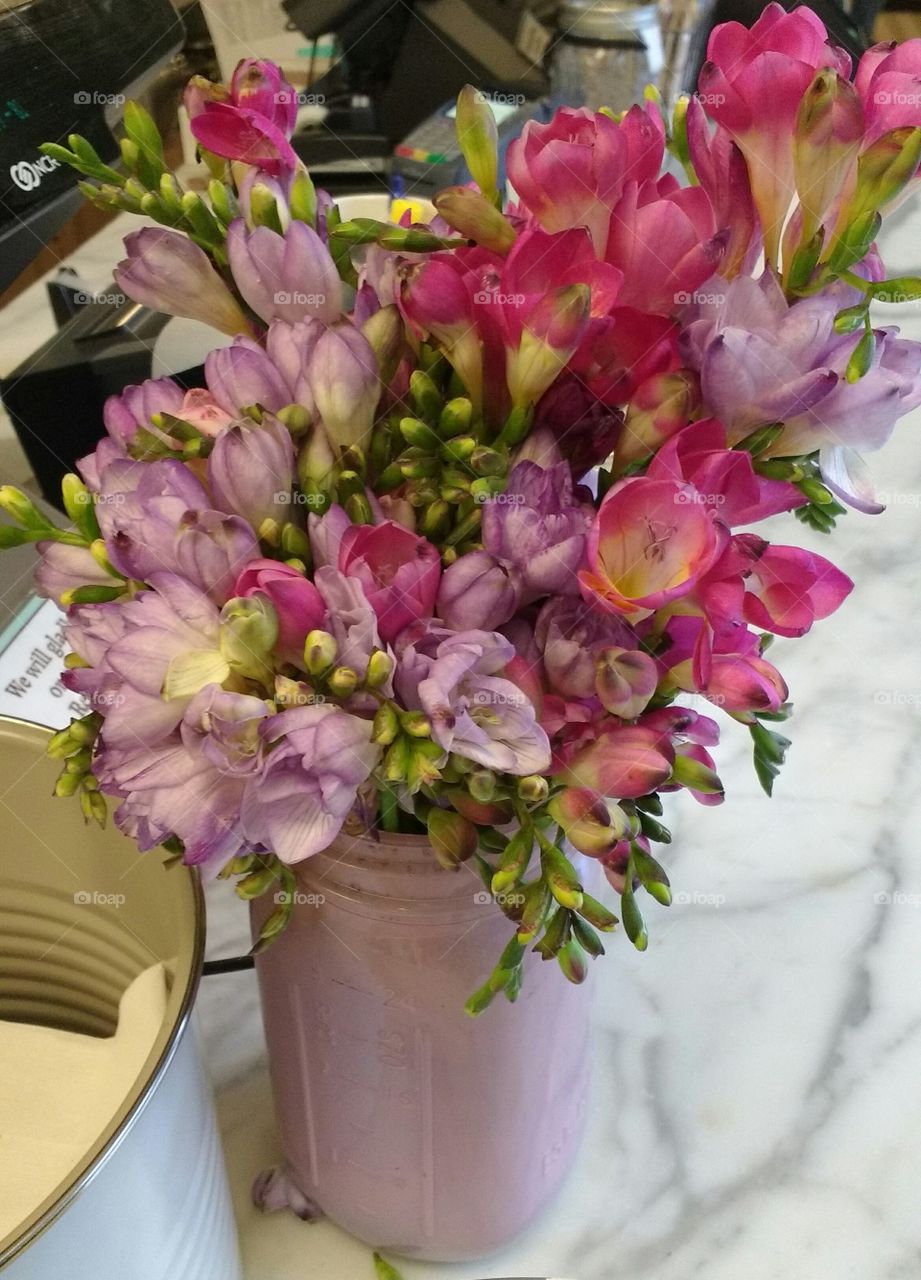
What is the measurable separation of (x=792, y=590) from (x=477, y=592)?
6 centimetres

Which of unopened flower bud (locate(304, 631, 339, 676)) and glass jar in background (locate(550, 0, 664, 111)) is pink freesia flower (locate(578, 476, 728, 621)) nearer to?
unopened flower bud (locate(304, 631, 339, 676))

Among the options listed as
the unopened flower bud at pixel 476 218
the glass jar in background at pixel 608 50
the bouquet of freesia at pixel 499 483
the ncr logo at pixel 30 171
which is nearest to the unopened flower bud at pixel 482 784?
the bouquet of freesia at pixel 499 483

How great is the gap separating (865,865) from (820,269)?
0.31 metres

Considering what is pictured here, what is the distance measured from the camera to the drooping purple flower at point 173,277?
23cm

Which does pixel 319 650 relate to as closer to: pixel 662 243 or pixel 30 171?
pixel 662 243

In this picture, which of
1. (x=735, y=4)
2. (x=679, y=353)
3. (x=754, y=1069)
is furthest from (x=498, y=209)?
(x=735, y=4)

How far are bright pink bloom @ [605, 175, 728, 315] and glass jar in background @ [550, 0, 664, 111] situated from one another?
648 millimetres

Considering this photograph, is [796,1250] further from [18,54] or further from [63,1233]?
[18,54]

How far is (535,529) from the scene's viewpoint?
0.67 ft

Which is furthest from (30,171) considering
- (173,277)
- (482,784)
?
(482,784)

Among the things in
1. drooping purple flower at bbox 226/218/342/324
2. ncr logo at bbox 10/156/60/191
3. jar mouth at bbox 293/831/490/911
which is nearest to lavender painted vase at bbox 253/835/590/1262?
jar mouth at bbox 293/831/490/911

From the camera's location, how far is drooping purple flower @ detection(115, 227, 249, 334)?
231 mm

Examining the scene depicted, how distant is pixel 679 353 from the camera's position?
218 millimetres

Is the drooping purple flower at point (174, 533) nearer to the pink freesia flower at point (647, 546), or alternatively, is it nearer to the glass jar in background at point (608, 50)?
the pink freesia flower at point (647, 546)
